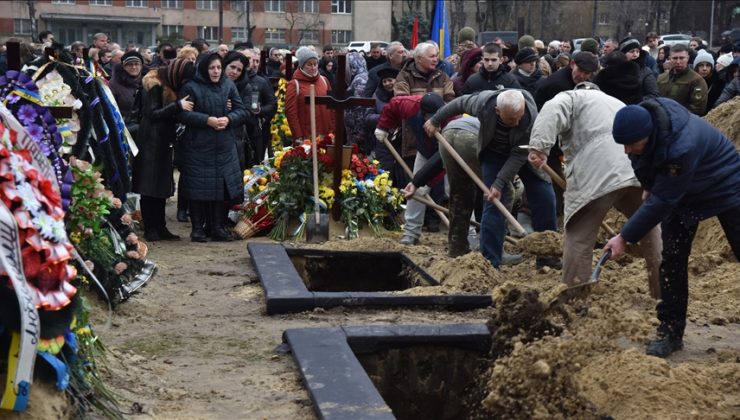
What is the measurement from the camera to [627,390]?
6121mm

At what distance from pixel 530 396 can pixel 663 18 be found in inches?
2717

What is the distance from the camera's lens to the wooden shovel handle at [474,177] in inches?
356

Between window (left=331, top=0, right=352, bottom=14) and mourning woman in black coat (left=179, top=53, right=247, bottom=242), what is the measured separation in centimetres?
6916

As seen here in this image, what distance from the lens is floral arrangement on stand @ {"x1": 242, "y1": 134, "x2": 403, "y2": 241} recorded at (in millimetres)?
11641

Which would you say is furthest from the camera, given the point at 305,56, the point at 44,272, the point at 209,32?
the point at 209,32

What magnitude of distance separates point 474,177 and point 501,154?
1.01 ft

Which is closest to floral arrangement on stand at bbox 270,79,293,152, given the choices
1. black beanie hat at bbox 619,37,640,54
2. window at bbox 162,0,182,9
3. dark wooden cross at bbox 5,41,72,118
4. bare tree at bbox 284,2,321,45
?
black beanie hat at bbox 619,37,640,54

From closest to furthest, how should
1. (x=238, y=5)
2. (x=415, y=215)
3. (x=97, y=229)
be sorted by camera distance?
1. (x=97, y=229)
2. (x=415, y=215)
3. (x=238, y=5)

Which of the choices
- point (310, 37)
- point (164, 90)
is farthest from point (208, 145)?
point (310, 37)

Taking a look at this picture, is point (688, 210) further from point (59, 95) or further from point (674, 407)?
point (59, 95)

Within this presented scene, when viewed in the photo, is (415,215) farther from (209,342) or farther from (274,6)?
(274,6)

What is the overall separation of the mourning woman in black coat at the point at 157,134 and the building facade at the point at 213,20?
203ft

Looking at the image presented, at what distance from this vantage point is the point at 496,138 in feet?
30.0

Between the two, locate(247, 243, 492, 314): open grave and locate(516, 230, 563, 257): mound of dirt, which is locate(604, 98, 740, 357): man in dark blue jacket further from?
locate(516, 230, 563, 257): mound of dirt
